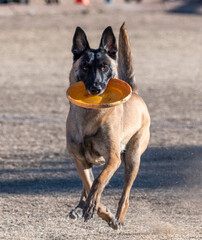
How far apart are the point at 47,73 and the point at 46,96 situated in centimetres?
238

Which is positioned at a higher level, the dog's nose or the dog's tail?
the dog's nose

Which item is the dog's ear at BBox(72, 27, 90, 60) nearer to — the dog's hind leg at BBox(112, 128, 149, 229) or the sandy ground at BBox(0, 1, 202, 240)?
the dog's hind leg at BBox(112, 128, 149, 229)

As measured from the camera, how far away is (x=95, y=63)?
415 centimetres

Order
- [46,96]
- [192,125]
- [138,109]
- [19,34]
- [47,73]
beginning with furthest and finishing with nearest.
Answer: [19,34]
[47,73]
[46,96]
[192,125]
[138,109]

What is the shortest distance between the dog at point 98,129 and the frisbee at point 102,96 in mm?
72

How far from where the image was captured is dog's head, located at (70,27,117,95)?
13.4 feet

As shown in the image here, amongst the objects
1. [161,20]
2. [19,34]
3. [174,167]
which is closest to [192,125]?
[174,167]

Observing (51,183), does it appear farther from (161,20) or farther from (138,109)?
(161,20)

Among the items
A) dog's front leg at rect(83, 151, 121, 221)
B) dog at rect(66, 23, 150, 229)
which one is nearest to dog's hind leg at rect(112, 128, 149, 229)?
dog at rect(66, 23, 150, 229)

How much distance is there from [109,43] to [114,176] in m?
2.02

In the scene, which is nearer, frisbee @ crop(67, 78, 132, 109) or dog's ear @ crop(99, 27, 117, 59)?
frisbee @ crop(67, 78, 132, 109)

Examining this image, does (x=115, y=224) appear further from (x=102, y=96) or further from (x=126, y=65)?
(x=126, y=65)

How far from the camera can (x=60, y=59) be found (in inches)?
554

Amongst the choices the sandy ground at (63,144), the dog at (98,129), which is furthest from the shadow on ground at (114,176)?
the dog at (98,129)
